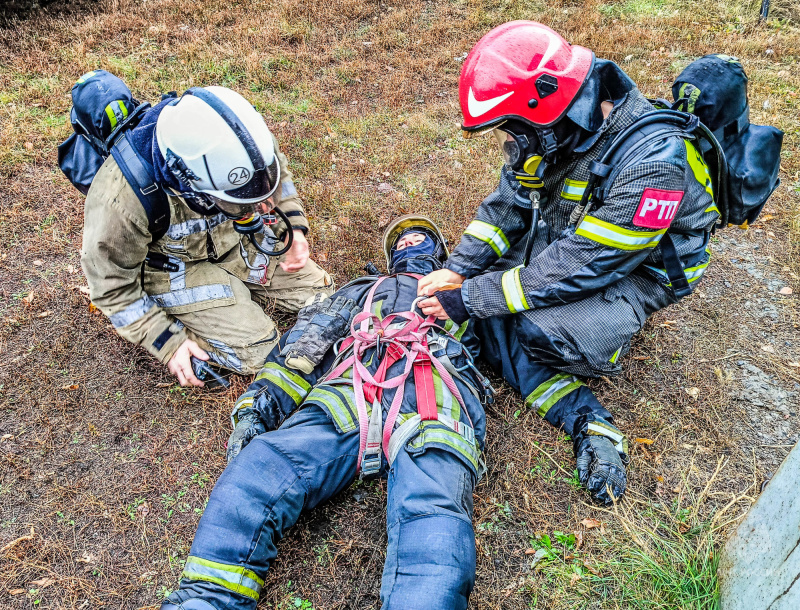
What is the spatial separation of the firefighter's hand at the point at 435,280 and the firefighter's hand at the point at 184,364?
1.51 meters

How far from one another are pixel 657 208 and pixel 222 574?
2.66 metres

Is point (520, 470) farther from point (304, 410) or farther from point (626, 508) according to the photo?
point (304, 410)

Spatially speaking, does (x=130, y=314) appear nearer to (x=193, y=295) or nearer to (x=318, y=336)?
(x=193, y=295)

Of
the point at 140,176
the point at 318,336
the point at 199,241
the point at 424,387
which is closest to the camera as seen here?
the point at 424,387

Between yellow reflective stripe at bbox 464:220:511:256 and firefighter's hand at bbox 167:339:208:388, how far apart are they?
198 centimetres

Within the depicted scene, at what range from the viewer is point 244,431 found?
315 centimetres

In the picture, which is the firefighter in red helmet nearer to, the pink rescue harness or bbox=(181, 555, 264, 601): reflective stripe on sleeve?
the pink rescue harness

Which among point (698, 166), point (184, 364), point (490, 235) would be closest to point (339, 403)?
point (184, 364)

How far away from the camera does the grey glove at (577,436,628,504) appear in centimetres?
296

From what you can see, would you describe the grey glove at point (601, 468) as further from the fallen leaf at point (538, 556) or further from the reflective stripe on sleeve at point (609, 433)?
the fallen leaf at point (538, 556)

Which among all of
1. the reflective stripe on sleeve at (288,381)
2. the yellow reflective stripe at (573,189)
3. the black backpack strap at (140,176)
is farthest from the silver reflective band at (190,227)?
the yellow reflective stripe at (573,189)

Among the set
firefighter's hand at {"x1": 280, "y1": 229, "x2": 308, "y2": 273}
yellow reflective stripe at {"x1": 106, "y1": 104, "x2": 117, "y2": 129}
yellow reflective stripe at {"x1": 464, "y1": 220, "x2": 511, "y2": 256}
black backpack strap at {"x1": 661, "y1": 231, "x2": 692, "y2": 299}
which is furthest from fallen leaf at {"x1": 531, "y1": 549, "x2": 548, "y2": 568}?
yellow reflective stripe at {"x1": 106, "y1": 104, "x2": 117, "y2": 129}

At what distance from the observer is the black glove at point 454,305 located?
3328 millimetres

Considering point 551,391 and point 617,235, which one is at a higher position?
point 617,235
